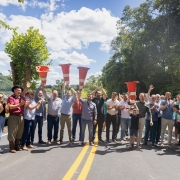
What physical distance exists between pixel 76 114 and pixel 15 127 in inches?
106

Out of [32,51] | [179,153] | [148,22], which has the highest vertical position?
[148,22]

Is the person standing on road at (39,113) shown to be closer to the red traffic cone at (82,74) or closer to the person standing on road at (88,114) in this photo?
the person standing on road at (88,114)

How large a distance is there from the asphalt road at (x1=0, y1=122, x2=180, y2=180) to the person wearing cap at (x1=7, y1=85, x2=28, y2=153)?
1.43 feet

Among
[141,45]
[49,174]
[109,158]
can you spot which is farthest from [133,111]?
[141,45]

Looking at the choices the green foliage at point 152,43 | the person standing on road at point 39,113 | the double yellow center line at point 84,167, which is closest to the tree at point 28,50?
the green foliage at point 152,43

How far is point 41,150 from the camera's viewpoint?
24.3 feet

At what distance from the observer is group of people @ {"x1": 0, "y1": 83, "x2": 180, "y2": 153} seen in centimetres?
732

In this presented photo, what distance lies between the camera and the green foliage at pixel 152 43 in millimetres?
33469

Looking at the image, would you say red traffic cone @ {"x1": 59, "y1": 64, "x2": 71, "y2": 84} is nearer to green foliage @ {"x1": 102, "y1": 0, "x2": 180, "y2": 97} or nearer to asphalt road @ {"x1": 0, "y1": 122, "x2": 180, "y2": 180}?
asphalt road @ {"x1": 0, "y1": 122, "x2": 180, "y2": 180}

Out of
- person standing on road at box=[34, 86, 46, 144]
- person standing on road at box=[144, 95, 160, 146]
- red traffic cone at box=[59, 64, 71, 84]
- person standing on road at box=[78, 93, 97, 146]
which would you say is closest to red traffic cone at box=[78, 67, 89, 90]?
red traffic cone at box=[59, 64, 71, 84]

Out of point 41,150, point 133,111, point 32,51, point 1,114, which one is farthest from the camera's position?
point 32,51

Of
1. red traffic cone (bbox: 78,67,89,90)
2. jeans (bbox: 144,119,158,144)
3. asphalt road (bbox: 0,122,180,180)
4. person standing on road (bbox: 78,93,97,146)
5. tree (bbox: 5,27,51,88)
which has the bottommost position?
asphalt road (bbox: 0,122,180,180)

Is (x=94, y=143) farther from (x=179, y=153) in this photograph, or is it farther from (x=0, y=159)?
(x=0, y=159)

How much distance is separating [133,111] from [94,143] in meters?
1.90
